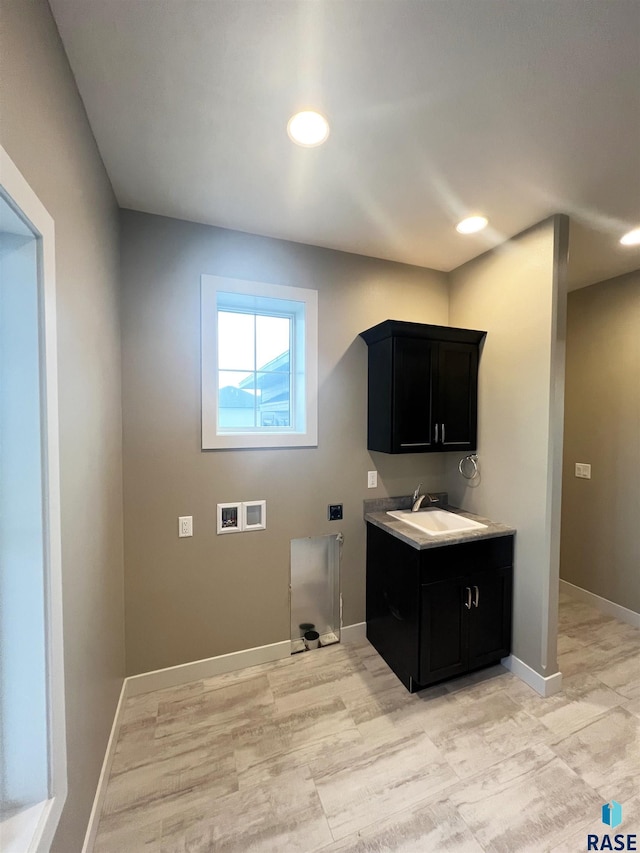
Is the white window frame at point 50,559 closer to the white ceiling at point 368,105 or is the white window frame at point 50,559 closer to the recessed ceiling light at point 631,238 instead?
the white ceiling at point 368,105

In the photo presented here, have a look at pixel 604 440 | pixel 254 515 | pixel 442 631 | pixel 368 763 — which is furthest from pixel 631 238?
pixel 368 763

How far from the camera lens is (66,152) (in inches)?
40.9

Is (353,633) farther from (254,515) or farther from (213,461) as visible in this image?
(213,461)

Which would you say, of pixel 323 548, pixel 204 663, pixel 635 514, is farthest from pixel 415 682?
pixel 635 514

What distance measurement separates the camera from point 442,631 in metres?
1.88

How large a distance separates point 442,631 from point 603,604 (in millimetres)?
1903

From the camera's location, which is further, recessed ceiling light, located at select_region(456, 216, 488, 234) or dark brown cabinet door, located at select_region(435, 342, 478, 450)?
dark brown cabinet door, located at select_region(435, 342, 478, 450)

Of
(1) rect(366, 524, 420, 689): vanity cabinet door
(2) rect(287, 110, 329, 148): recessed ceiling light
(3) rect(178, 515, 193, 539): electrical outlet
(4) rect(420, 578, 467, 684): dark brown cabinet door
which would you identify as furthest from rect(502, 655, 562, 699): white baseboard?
(2) rect(287, 110, 329, 148): recessed ceiling light

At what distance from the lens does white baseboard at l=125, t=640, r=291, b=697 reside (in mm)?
1897

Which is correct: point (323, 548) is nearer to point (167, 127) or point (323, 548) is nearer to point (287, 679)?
point (287, 679)

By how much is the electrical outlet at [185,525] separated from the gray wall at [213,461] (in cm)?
3

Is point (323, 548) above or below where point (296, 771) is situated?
above

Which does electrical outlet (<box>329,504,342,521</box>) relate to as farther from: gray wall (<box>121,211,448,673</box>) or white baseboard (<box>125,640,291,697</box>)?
white baseboard (<box>125,640,291,697</box>)

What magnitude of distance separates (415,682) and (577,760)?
73 cm
